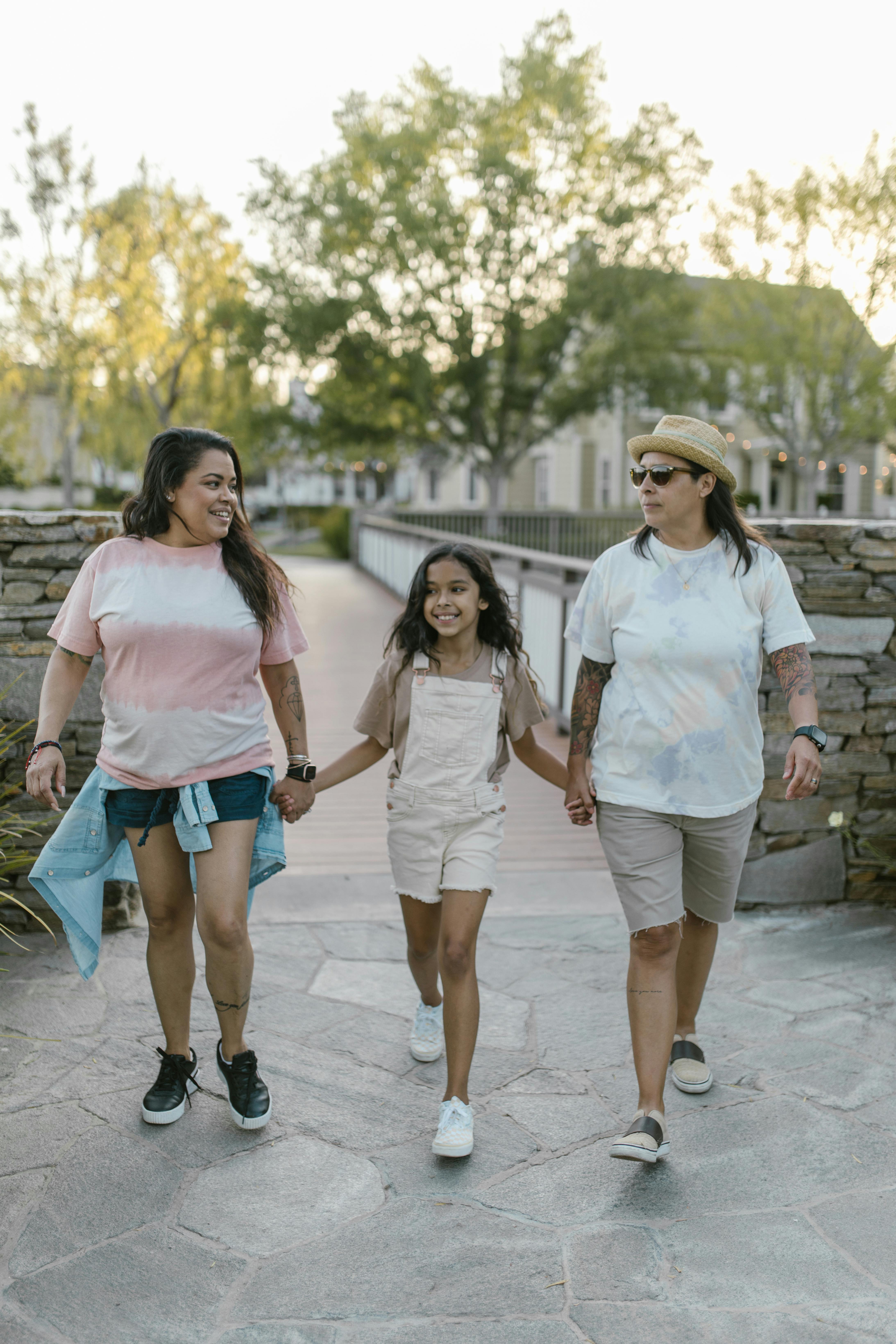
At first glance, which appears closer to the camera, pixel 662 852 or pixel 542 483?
pixel 662 852

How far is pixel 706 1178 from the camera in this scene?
2.82 m

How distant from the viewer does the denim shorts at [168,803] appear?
9.63 ft

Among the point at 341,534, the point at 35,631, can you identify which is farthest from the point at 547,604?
the point at 341,534

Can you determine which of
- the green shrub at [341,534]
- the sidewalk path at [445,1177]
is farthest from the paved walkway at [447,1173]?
the green shrub at [341,534]

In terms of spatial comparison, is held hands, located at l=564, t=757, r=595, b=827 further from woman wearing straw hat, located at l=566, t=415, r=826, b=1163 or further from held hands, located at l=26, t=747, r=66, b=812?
held hands, located at l=26, t=747, r=66, b=812

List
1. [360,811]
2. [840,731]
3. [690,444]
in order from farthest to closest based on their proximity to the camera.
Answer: [360,811] → [840,731] → [690,444]

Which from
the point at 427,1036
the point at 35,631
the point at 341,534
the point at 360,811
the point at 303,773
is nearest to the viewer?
the point at 303,773

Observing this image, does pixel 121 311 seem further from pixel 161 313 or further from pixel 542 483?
pixel 542 483

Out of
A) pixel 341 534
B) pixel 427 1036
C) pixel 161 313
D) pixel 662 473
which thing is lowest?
pixel 427 1036

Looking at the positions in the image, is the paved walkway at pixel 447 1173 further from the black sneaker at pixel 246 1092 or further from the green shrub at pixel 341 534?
the green shrub at pixel 341 534

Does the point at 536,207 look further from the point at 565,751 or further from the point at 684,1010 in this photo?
the point at 684,1010

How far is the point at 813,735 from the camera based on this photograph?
2898 millimetres

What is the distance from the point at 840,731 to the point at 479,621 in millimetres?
2369

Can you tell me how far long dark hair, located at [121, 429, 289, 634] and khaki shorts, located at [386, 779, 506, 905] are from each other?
62 centimetres
